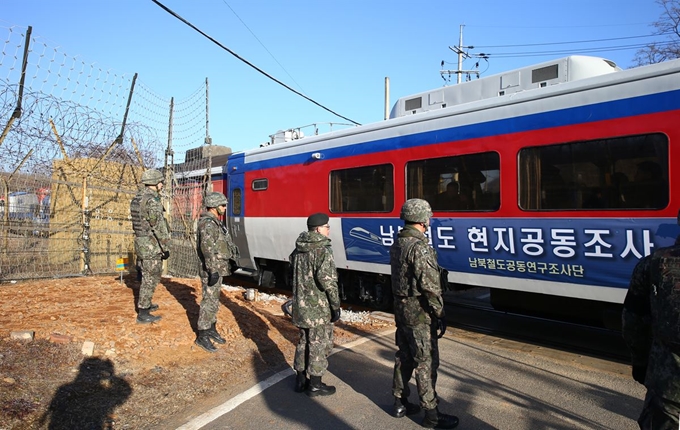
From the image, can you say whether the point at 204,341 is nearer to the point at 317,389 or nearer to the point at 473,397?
the point at 317,389

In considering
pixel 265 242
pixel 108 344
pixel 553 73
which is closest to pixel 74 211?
pixel 265 242

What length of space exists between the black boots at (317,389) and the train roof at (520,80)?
4241mm

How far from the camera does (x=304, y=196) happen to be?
358 inches

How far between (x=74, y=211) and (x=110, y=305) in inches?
150

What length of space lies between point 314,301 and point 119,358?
2248 mm

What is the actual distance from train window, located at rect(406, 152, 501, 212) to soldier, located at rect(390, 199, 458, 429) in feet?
8.38

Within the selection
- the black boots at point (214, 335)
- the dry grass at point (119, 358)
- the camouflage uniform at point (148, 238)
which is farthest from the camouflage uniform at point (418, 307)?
the camouflage uniform at point (148, 238)

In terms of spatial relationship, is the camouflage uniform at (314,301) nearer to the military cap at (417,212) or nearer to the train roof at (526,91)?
the military cap at (417,212)

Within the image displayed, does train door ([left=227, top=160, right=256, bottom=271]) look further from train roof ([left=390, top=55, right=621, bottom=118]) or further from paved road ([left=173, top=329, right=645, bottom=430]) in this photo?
paved road ([left=173, top=329, right=645, bottom=430])

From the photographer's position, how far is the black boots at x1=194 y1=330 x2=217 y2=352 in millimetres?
5777

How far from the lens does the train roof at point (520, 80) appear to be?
6.29 metres

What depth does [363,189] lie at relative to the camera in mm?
7977

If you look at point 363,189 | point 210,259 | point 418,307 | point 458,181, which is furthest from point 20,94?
point 418,307

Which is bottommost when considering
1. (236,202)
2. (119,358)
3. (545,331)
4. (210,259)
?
(545,331)
